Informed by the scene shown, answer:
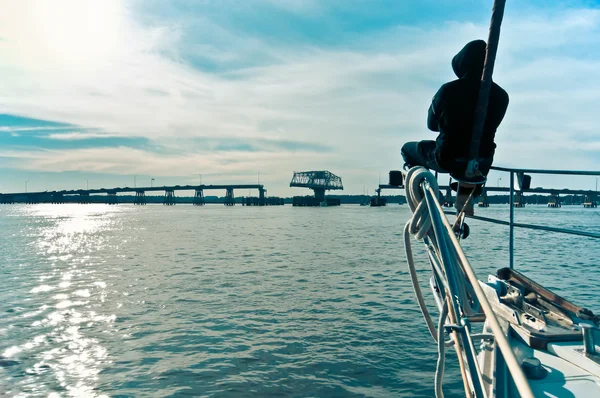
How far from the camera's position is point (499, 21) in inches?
156

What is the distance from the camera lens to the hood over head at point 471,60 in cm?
479

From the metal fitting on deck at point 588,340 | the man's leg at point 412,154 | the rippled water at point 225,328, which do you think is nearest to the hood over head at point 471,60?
the man's leg at point 412,154

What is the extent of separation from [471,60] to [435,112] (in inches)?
24.7

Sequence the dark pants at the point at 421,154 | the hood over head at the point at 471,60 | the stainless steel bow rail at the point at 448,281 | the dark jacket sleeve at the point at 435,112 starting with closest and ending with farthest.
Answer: the stainless steel bow rail at the point at 448,281, the hood over head at the point at 471,60, the dark jacket sleeve at the point at 435,112, the dark pants at the point at 421,154

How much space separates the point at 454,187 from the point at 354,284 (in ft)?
43.6

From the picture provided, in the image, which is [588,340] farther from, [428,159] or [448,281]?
[428,159]

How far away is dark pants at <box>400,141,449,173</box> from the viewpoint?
198 inches

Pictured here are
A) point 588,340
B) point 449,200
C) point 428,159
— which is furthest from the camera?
point 449,200

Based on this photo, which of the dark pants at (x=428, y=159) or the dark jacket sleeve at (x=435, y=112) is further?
the dark jacket sleeve at (x=435, y=112)

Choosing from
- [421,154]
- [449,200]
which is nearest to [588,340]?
[449,200]

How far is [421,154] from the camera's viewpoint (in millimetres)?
5270

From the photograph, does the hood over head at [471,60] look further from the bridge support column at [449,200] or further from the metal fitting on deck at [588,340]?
the metal fitting on deck at [588,340]

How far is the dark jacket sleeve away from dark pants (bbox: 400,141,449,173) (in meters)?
Answer: 0.21

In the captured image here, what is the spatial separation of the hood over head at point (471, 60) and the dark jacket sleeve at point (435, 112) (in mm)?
304
